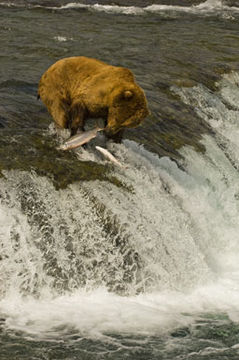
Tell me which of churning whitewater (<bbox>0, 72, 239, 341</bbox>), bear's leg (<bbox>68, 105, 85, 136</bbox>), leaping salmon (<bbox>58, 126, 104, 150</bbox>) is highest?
bear's leg (<bbox>68, 105, 85, 136</bbox>)

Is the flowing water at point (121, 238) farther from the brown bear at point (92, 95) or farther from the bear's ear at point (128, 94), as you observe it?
the bear's ear at point (128, 94)

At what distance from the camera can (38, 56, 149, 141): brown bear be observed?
22.9 feet

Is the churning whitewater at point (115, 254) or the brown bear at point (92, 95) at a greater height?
the brown bear at point (92, 95)

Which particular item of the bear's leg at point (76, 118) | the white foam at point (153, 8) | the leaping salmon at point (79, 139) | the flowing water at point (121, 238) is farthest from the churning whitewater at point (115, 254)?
the white foam at point (153, 8)

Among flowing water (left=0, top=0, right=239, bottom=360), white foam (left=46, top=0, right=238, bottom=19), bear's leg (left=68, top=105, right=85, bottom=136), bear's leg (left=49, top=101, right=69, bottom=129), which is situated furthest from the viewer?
white foam (left=46, top=0, right=238, bottom=19)

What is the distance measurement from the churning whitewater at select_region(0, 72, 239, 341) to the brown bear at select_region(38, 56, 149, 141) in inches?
22.9

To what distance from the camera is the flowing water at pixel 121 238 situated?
6.04 m

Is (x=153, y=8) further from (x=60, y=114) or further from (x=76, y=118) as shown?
(x=76, y=118)

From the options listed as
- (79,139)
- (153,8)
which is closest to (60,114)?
(79,139)

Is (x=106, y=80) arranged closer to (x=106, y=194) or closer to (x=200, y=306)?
(x=106, y=194)

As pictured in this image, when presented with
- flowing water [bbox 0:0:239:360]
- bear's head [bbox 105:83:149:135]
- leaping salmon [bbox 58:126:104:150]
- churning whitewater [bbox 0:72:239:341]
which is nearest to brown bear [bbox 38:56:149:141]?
bear's head [bbox 105:83:149:135]

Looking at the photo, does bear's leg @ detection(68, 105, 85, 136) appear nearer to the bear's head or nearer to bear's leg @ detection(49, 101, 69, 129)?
bear's leg @ detection(49, 101, 69, 129)

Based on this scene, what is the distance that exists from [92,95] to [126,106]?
0.38 m

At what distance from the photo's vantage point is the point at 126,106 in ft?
22.8
